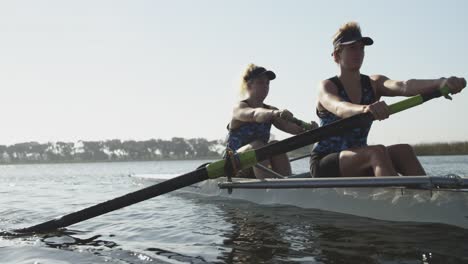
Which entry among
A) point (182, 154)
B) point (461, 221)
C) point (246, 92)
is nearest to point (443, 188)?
point (461, 221)

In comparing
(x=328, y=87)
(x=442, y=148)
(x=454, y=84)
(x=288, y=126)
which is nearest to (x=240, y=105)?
(x=288, y=126)

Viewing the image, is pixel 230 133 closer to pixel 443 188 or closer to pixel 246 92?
pixel 246 92

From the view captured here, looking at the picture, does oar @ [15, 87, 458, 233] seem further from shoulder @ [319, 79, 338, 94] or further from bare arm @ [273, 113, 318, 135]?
bare arm @ [273, 113, 318, 135]

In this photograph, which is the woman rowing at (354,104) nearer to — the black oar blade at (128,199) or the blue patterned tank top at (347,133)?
the blue patterned tank top at (347,133)

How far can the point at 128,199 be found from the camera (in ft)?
18.4

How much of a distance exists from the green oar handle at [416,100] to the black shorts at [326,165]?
1168mm

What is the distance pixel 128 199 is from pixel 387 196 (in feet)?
10.0

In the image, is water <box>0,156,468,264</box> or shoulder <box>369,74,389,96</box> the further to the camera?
shoulder <box>369,74,389,96</box>

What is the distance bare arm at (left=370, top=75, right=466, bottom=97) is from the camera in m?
4.59

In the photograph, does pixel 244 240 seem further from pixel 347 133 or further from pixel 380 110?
pixel 380 110

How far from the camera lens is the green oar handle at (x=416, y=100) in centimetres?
Answer: 436

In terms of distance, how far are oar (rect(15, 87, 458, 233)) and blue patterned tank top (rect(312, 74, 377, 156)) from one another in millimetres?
826

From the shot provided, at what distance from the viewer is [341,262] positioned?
3.91m

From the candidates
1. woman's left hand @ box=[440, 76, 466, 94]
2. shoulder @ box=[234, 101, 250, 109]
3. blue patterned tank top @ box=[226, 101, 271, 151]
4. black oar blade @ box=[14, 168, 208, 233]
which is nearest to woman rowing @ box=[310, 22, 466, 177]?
woman's left hand @ box=[440, 76, 466, 94]
